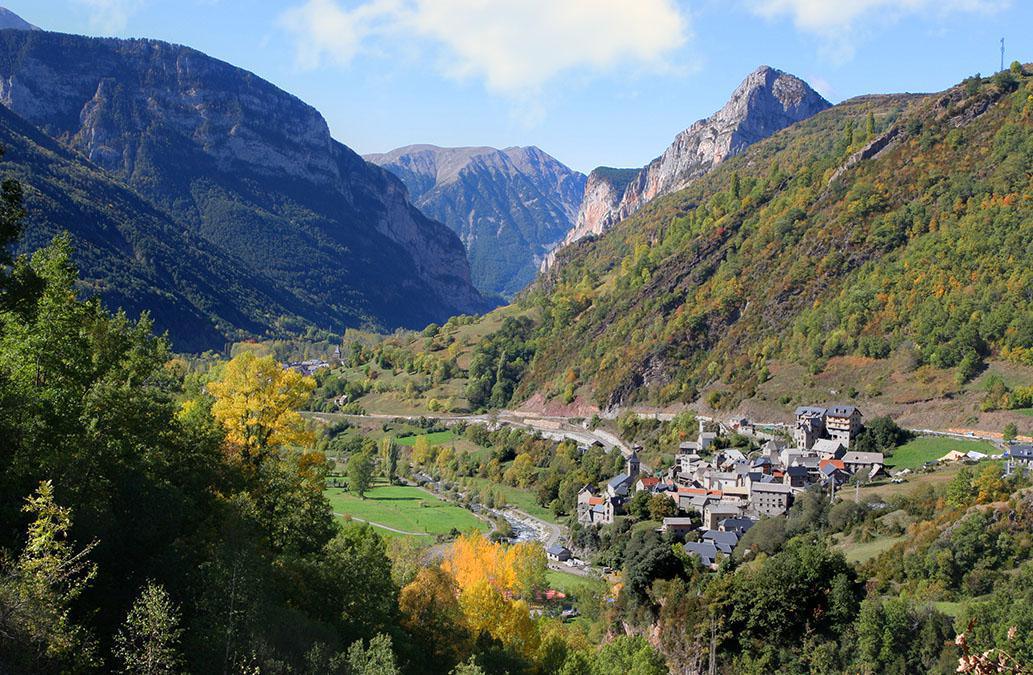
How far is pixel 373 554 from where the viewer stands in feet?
79.9

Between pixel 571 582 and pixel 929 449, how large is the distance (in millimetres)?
27121

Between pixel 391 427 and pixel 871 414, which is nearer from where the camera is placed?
pixel 871 414

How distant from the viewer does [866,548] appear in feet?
148

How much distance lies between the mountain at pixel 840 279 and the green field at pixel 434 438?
1447 centimetres

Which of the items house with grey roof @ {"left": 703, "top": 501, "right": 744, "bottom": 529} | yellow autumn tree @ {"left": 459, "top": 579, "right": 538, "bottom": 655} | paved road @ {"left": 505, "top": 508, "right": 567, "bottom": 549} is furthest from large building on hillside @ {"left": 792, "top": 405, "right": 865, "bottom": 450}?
yellow autumn tree @ {"left": 459, "top": 579, "right": 538, "bottom": 655}

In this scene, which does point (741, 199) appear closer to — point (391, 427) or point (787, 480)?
point (391, 427)

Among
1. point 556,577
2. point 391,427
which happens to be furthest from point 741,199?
point 556,577

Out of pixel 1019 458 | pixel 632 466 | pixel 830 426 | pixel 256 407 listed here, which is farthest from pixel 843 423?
pixel 256 407

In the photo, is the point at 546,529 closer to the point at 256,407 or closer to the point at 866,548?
the point at 866,548

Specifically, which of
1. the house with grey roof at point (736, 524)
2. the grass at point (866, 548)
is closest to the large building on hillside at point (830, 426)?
the house with grey roof at point (736, 524)

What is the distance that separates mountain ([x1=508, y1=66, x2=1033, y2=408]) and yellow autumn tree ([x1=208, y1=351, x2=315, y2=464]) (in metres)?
58.4

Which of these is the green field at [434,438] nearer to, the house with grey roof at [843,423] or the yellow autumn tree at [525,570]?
the house with grey roof at [843,423]

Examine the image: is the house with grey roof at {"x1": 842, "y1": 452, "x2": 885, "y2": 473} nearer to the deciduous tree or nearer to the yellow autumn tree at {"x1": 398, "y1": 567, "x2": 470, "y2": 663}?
the yellow autumn tree at {"x1": 398, "y1": 567, "x2": 470, "y2": 663}

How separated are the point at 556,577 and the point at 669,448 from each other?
26.6 metres
